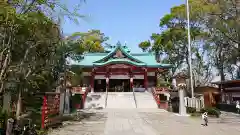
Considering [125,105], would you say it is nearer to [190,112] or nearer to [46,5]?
[190,112]

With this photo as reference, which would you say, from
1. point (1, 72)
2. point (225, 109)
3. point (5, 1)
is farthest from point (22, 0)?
point (225, 109)

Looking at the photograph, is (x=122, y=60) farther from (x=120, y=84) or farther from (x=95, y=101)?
(x=95, y=101)

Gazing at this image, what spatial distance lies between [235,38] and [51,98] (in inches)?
935

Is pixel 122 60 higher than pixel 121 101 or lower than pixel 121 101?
higher

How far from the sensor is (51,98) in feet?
46.6

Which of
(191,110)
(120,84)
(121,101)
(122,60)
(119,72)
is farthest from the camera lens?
(120,84)

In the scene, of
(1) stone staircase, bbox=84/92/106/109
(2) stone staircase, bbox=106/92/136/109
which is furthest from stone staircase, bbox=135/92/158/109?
(1) stone staircase, bbox=84/92/106/109

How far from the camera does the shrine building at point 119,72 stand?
34.4 metres

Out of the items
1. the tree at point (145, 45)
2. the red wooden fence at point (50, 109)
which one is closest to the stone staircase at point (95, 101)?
the red wooden fence at point (50, 109)

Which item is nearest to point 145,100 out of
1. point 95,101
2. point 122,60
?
point 95,101

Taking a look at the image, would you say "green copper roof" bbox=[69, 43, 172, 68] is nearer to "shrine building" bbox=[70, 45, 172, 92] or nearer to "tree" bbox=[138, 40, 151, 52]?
"shrine building" bbox=[70, 45, 172, 92]

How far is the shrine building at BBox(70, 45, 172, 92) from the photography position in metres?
34.4

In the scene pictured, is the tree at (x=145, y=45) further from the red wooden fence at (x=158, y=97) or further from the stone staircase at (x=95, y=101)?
the stone staircase at (x=95, y=101)

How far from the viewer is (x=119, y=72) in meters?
35.5
